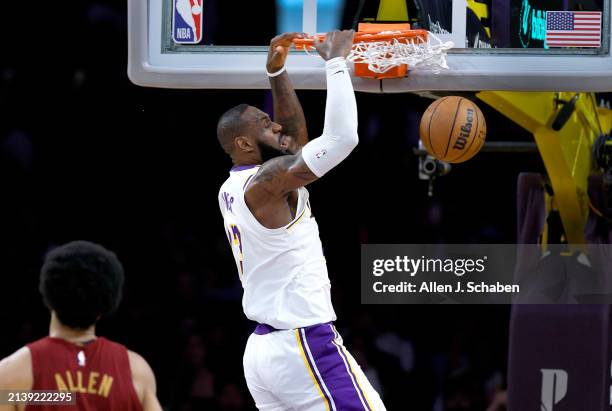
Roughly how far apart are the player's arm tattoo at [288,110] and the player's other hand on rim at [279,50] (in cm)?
5

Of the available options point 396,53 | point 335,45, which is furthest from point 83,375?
point 396,53

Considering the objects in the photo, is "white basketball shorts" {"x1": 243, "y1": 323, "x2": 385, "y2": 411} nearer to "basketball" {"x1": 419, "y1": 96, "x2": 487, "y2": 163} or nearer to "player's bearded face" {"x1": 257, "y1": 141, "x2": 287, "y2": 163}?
"player's bearded face" {"x1": 257, "y1": 141, "x2": 287, "y2": 163}

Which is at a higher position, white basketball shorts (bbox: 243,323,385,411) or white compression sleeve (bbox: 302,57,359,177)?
white compression sleeve (bbox: 302,57,359,177)

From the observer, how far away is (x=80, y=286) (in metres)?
3.37

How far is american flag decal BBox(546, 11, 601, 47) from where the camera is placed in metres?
4.78

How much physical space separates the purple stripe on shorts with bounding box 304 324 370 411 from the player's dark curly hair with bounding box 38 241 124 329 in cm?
118

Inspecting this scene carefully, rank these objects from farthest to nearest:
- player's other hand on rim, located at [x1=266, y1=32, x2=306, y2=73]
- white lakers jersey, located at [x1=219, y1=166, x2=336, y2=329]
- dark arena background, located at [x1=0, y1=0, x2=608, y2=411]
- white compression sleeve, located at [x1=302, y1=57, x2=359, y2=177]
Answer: dark arena background, located at [x1=0, y1=0, x2=608, y2=411]
player's other hand on rim, located at [x1=266, y1=32, x2=306, y2=73]
white lakers jersey, located at [x1=219, y1=166, x2=336, y2=329]
white compression sleeve, located at [x1=302, y1=57, x2=359, y2=177]

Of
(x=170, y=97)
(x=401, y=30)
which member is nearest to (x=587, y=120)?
(x=401, y=30)

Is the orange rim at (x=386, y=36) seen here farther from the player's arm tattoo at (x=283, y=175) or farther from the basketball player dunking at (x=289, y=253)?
the player's arm tattoo at (x=283, y=175)

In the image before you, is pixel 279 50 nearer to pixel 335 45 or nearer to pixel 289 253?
pixel 335 45

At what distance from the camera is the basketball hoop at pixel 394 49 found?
4.65 metres

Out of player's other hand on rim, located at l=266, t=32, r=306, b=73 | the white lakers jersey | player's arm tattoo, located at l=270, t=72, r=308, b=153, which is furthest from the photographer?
player's arm tattoo, located at l=270, t=72, r=308, b=153

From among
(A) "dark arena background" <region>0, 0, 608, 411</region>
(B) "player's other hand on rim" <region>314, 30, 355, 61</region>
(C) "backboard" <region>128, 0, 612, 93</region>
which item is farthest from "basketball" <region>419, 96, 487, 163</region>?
(A) "dark arena background" <region>0, 0, 608, 411</region>

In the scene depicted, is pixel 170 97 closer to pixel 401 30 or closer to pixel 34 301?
pixel 34 301
